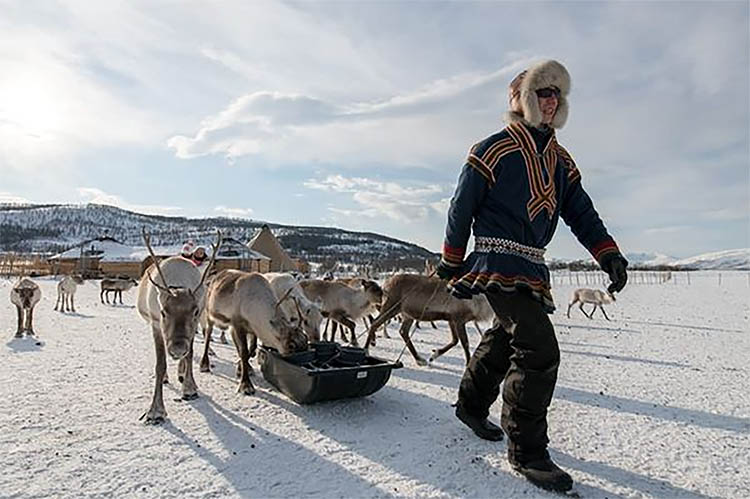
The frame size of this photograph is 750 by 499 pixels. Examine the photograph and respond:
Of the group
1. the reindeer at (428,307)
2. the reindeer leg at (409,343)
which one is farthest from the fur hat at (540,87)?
the reindeer leg at (409,343)

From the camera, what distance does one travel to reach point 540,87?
→ 408 cm

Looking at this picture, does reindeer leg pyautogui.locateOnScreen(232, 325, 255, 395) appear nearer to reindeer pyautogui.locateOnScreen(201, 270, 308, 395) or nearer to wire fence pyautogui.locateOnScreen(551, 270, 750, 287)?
reindeer pyautogui.locateOnScreen(201, 270, 308, 395)

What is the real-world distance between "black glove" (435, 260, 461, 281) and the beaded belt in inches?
9.8

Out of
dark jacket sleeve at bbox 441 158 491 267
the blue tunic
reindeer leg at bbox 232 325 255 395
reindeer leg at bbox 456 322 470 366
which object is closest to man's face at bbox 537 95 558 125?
the blue tunic

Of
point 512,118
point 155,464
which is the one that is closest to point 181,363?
point 155,464

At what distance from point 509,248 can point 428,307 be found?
5.43m

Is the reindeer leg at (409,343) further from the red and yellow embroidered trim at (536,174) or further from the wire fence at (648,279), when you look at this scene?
the wire fence at (648,279)

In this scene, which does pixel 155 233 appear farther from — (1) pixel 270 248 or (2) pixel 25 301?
(2) pixel 25 301

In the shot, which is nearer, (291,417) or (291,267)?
(291,417)

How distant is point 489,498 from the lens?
11.7 feet

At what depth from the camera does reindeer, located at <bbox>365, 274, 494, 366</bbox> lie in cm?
902

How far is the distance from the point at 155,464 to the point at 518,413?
283 cm

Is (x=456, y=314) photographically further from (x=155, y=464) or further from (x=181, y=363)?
(x=155, y=464)

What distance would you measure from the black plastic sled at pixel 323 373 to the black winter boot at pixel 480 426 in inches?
40.5
